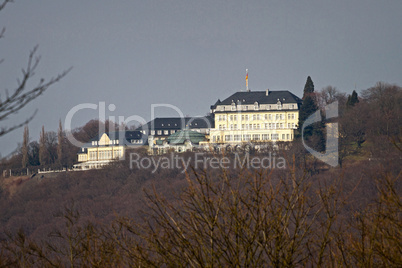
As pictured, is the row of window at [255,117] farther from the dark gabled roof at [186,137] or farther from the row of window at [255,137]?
the dark gabled roof at [186,137]

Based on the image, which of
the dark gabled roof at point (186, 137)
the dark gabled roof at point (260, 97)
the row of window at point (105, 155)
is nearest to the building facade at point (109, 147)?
the row of window at point (105, 155)

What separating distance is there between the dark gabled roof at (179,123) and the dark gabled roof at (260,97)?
4.16 meters

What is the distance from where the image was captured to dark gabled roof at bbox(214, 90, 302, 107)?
9531 cm

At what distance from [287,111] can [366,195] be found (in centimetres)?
2992

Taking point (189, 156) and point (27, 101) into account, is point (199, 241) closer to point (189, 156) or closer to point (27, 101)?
point (27, 101)

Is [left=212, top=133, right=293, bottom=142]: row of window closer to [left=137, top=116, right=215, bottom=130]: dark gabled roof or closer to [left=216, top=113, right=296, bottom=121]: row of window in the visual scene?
[left=216, top=113, right=296, bottom=121]: row of window

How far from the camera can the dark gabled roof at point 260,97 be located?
95312 millimetres

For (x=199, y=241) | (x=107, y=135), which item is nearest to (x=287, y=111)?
(x=107, y=135)

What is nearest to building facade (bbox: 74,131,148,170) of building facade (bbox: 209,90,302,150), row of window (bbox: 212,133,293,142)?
building facade (bbox: 209,90,302,150)

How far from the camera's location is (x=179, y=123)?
102562 mm

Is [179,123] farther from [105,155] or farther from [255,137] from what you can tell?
[255,137]

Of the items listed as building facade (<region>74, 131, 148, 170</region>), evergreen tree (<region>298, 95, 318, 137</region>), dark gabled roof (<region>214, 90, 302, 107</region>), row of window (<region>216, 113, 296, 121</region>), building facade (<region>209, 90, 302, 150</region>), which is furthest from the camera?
building facade (<region>74, 131, 148, 170</region>)

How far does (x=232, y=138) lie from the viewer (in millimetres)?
92562

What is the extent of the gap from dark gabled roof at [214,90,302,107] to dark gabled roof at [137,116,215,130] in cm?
416
